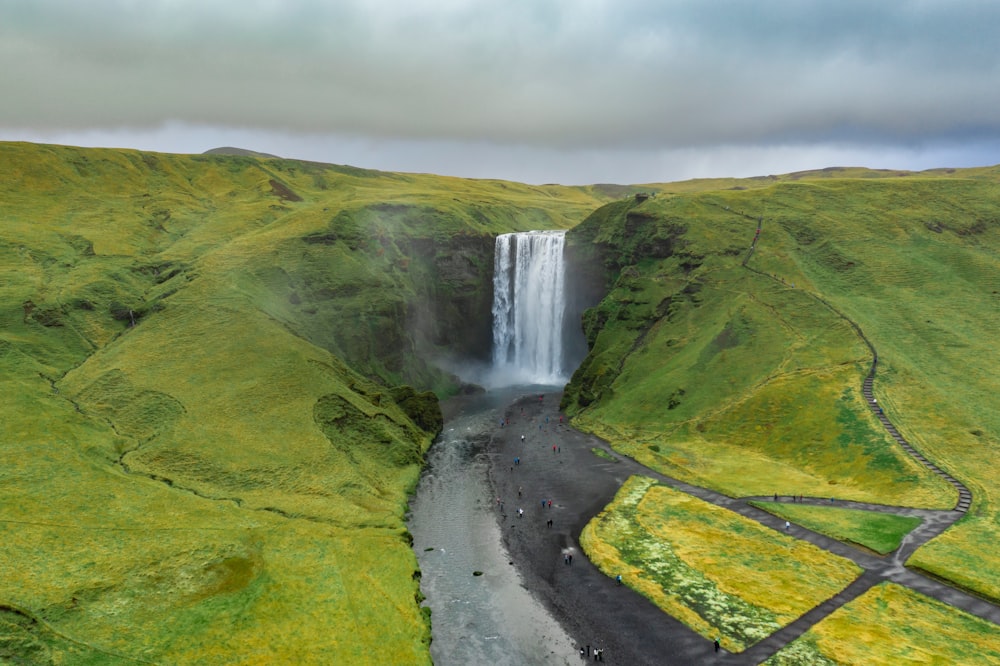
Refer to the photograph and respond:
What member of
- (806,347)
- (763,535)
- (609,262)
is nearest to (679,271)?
(609,262)

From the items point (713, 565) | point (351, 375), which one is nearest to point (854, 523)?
point (713, 565)

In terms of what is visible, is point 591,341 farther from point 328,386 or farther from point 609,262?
point 328,386

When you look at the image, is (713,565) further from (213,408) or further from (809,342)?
(213,408)

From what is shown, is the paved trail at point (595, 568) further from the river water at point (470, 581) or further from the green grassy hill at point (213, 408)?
the green grassy hill at point (213, 408)

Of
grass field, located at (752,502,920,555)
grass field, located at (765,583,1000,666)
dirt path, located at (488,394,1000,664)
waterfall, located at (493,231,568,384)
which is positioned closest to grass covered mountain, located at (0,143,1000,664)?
dirt path, located at (488,394,1000,664)

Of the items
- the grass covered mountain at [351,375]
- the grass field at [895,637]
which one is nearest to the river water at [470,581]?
the grass covered mountain at [351,375]

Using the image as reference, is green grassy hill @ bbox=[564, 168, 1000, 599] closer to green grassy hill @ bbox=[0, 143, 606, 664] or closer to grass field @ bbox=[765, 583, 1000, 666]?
grass field @ bbox=[765, 583, 1000, 666]
